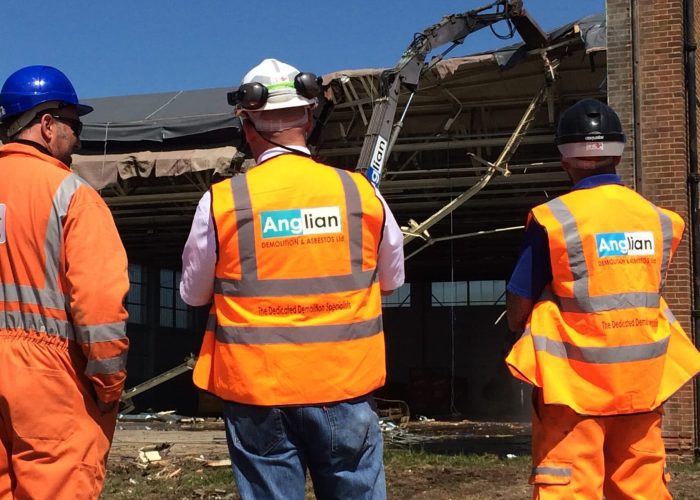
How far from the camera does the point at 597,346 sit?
3.39 meters

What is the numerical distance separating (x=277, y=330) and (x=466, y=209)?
18000 mm

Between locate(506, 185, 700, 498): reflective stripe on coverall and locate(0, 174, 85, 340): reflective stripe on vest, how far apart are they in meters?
1.68

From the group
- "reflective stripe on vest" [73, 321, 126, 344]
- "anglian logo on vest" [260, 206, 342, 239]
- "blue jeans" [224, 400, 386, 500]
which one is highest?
"anglian logo on vest" [260, 206, 342, 239]

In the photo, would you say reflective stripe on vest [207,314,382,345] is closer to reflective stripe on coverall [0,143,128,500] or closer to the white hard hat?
reflective stripe on coverall [0,143,128,500]

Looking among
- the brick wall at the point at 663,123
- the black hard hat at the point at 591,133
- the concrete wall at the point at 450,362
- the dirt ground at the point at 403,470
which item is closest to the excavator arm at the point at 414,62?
the brick wall at the point at 663,123

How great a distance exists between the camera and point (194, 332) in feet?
106

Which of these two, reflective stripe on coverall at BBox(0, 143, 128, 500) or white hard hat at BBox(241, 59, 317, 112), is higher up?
white hard hat at BBox(241, 59, 317, 112)

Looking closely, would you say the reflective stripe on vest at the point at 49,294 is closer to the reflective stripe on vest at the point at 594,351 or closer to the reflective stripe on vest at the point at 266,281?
the reflective stripe on vest at the point at 266,281

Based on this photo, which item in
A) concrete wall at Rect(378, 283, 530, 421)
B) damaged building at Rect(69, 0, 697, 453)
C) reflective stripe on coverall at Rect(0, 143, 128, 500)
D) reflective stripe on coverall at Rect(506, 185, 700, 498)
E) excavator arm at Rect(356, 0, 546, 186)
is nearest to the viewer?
reflective stripe on coverall at Rect(0, 143, 128, 500)

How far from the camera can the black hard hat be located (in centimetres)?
359

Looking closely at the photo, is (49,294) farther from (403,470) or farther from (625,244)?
(403,470)

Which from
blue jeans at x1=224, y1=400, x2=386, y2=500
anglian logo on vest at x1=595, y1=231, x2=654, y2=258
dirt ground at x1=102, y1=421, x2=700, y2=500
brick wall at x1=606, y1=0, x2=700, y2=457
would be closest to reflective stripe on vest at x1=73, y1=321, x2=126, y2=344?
blue jeans at x1=224, y1=400, x2=386, y2=500

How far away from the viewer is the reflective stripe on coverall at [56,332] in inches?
123

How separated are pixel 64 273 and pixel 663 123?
347 inches
